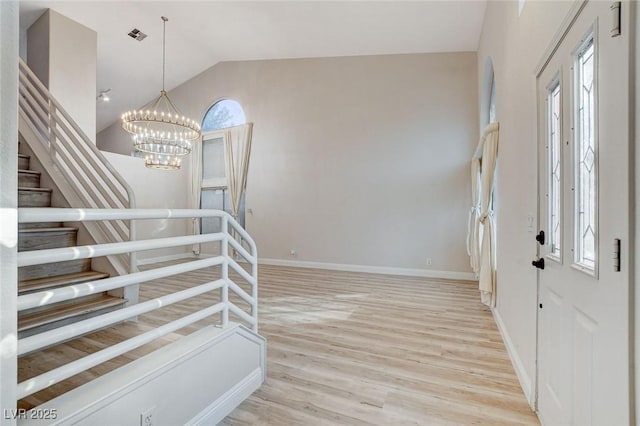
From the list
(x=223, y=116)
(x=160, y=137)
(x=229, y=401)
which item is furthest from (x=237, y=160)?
(x=229, y=401)

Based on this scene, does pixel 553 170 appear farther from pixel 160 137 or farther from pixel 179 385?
pixel 160 137

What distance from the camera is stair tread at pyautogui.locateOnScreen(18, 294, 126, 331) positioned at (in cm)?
201

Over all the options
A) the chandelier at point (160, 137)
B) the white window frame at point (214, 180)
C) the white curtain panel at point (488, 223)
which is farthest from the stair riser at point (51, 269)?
the white window frame at point (214, 180)

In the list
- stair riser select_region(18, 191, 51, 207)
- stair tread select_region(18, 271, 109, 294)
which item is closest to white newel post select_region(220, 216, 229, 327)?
stair tread select_region(18, 271, 109, 294)

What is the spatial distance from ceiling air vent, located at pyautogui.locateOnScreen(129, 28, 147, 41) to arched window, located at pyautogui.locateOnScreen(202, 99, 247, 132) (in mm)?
2105

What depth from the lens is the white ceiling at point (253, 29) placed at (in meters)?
5.04

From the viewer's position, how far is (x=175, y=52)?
22.8 feet

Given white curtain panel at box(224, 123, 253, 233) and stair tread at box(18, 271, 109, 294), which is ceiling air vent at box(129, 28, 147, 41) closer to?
white curtain panel at box(224, 123, 253, 233)

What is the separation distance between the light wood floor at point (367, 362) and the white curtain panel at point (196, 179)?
3.68 m

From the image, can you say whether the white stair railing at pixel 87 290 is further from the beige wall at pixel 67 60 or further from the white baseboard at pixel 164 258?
the white baseboard at pixel 164 258

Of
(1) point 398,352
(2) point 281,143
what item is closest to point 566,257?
(1) point 398,352

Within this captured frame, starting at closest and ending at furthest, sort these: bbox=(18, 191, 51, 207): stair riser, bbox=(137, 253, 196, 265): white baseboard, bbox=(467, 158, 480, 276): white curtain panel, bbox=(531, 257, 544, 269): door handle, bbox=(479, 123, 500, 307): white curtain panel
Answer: bbox=(531, 257, 544, 269): door handle, bbox=(18, 191, 51, 207): stair riser, bbox=(479, 123, 500, 307): white curtain panel, bbox=(467, 158, 480, 276): white curtain panel, bbox=(137, 253, 196, 265): white baseboard

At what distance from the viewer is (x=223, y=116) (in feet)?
26.1

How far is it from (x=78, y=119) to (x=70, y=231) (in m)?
3.51
